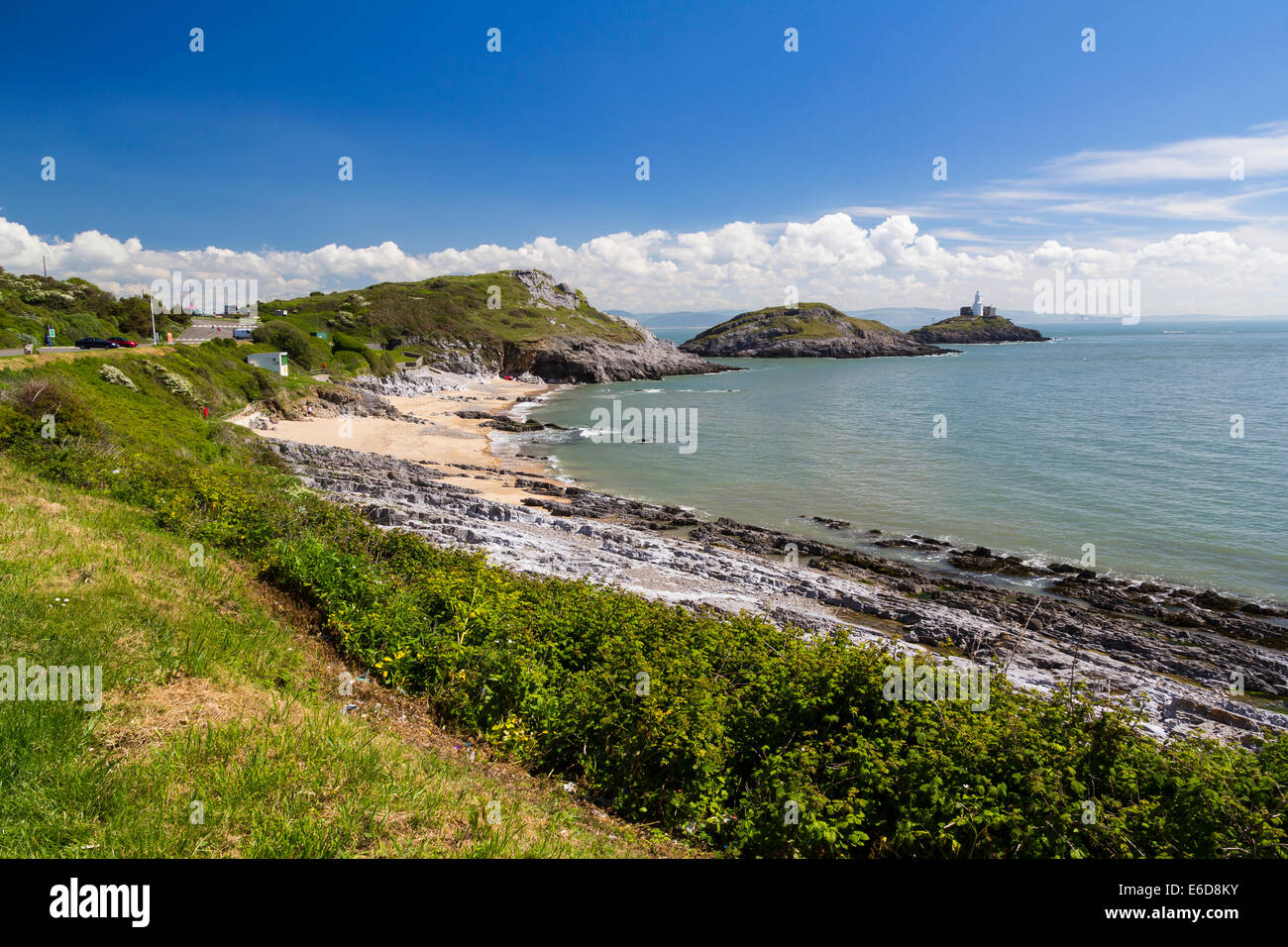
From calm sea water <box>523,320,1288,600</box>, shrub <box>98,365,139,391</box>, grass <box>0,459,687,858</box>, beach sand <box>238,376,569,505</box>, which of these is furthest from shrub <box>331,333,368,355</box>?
grass <box>0,459,687,858</box>

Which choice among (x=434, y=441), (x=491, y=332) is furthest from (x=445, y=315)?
(x=434, y=441)

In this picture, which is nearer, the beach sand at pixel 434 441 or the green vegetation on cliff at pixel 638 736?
the green vegetation on cliff at pixel 638 736

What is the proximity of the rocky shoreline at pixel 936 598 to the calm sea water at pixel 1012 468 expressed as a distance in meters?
2.96

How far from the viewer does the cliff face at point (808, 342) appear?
577 ft

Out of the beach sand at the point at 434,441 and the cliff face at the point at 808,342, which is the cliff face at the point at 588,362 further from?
the cliff face at the point at 808,342

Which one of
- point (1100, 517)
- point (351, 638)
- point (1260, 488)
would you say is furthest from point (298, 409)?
point (1260, 488)

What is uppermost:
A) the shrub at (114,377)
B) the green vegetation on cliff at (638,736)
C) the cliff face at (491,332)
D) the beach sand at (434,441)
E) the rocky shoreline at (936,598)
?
the cliff face at (491,332)

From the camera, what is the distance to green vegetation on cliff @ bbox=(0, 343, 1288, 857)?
563 cm

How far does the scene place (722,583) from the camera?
20141 millimetres

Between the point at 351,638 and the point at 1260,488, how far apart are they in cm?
4387

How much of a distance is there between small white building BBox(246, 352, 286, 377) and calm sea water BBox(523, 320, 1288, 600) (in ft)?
80.7

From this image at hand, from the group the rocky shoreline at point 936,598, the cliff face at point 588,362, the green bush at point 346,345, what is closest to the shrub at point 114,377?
the rocky shoreline at point 936,598

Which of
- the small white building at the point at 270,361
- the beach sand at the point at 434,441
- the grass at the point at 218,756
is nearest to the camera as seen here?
the grass at the point at 218,756
